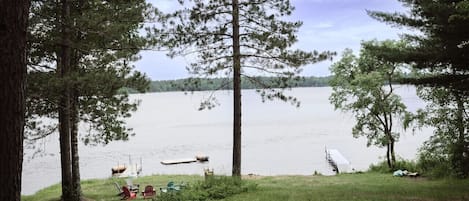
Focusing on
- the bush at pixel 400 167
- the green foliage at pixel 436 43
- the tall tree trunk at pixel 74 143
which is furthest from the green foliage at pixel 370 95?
the tall tree trunk at pixel 74 143

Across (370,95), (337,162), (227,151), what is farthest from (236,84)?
(227,151)

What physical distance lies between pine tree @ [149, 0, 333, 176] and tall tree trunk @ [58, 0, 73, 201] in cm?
249

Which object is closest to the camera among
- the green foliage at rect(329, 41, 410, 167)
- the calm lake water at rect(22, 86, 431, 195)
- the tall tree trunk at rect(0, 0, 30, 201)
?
the tall tree trunk at rect(0, 0, 30, 201)

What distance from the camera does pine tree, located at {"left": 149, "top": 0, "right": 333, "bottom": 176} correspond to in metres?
12.1

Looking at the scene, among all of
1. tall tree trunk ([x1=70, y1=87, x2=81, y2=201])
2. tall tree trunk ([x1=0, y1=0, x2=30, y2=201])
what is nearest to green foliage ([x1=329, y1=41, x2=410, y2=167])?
tall tree trunk ([x1=70, y1=87, x2=81, y2=201])

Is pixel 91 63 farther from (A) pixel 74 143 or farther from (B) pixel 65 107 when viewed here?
(A) pixel 74 143

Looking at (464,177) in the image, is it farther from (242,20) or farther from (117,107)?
(117,107)

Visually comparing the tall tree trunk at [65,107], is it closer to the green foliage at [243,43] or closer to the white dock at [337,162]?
the green foliage at [243,43]

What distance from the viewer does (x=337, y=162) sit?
94.7 feet

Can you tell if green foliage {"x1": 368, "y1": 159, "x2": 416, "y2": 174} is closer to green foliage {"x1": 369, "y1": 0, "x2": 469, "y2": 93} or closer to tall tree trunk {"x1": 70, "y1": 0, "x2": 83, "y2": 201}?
green foliage {"x1": 369, "y1": 0, "x2": 469, "y2": 93}

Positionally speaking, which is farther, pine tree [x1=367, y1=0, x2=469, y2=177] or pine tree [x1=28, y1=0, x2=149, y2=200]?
pine tree [x1=28, y1=0, x2=149, y2=200]

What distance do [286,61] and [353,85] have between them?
9.52 metres

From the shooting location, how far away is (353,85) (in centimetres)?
2108

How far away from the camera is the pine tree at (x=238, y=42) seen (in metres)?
12.1
